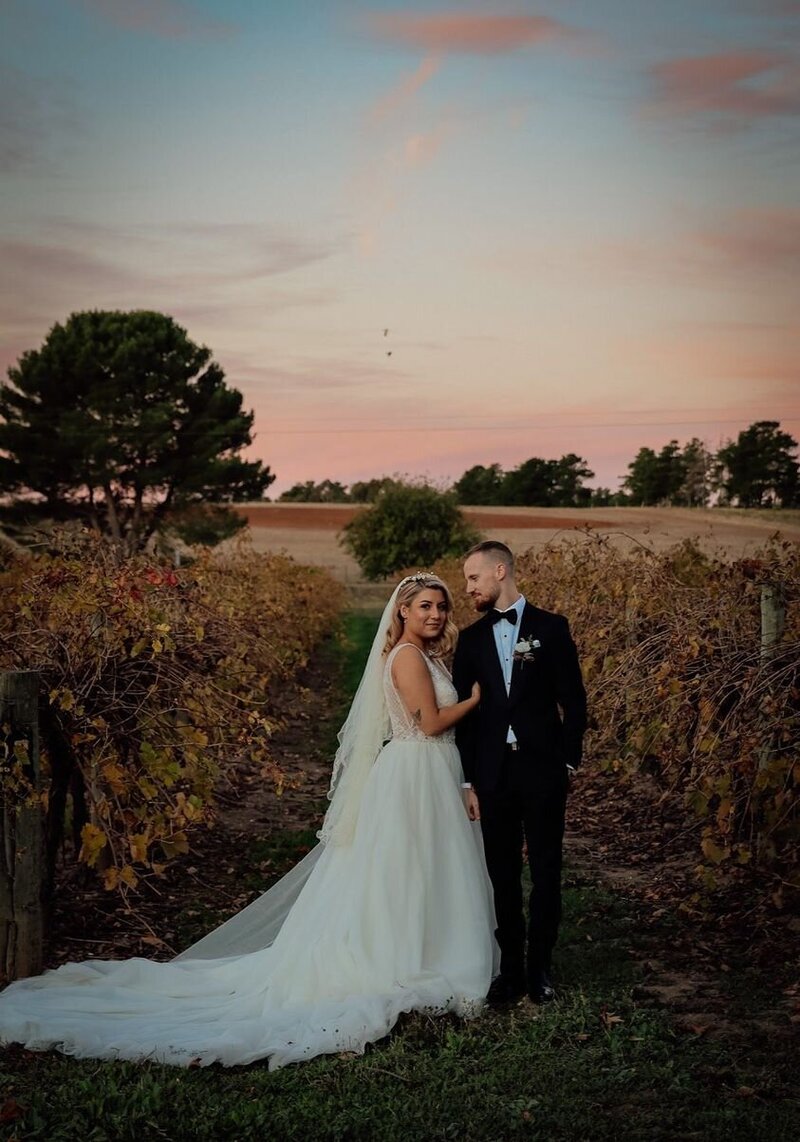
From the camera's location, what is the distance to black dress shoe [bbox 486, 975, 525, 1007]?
5.09 meters

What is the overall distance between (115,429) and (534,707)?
4324 cm

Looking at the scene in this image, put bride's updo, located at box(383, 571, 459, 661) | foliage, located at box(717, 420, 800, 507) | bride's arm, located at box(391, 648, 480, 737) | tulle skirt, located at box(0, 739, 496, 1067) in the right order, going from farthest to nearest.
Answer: foliage, located at box(717, 420, 800, 507)
bride's updo, located at box(383, 571, 459, 661)
bride's arm, located at box(391, 648, 480, 737)
tulle skirt, located at box(0, 739, 496, 1067)

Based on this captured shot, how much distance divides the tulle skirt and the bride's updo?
45cm

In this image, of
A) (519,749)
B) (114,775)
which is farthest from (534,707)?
(114,775)

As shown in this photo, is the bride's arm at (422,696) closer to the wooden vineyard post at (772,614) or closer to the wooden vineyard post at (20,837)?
the wooden vineyard post at (20,837)

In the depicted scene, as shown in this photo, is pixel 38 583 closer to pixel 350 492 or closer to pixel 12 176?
pixel 12 176

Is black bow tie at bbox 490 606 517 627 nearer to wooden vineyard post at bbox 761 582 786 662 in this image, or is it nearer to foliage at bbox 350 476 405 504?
wooden vineyard post at bbox 761 582 786 662

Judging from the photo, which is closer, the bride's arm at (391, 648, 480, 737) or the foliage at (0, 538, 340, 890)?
the bride's arm at (391, 648, 480, 737)

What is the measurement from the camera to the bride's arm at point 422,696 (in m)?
5.29

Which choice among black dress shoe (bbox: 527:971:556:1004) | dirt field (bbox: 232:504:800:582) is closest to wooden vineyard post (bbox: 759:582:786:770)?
black dress shoe (bbox: 527:971:556:1004)

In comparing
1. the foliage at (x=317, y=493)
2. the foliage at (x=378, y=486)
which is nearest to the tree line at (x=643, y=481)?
the foliage at (x=317, y=493)

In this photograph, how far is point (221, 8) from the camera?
49.4 feet

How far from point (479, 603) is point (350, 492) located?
69.7m

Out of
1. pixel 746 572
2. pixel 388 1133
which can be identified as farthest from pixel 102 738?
pixel 746 572
